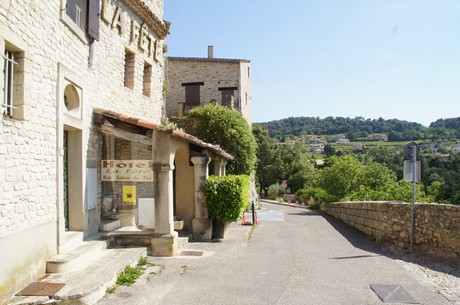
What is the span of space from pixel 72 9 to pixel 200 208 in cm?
617

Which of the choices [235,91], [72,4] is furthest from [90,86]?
[235,91]

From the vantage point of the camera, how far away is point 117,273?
6.91m

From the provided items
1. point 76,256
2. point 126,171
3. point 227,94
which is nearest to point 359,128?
point 227,94

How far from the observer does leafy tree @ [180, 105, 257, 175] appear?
800 inches

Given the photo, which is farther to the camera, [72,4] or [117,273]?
[72,4]

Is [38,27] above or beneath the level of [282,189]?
above

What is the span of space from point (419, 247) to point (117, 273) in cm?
726

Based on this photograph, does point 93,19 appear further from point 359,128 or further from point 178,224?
point 359,128

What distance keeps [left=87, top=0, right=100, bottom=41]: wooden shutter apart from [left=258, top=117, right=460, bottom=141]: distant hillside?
10616 centimetres

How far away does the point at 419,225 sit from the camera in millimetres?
9773

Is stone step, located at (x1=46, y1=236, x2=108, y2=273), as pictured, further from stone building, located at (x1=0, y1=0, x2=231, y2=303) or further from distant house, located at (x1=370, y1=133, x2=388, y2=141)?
distant house, located at (x1=370, y1=133, x2=388, y2=141)

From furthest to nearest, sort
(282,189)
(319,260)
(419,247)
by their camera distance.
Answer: (282,189), (419,247), (319,260)

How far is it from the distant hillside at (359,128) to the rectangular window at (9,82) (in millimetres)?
109148

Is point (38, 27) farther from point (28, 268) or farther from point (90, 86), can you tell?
point (28, 268)
